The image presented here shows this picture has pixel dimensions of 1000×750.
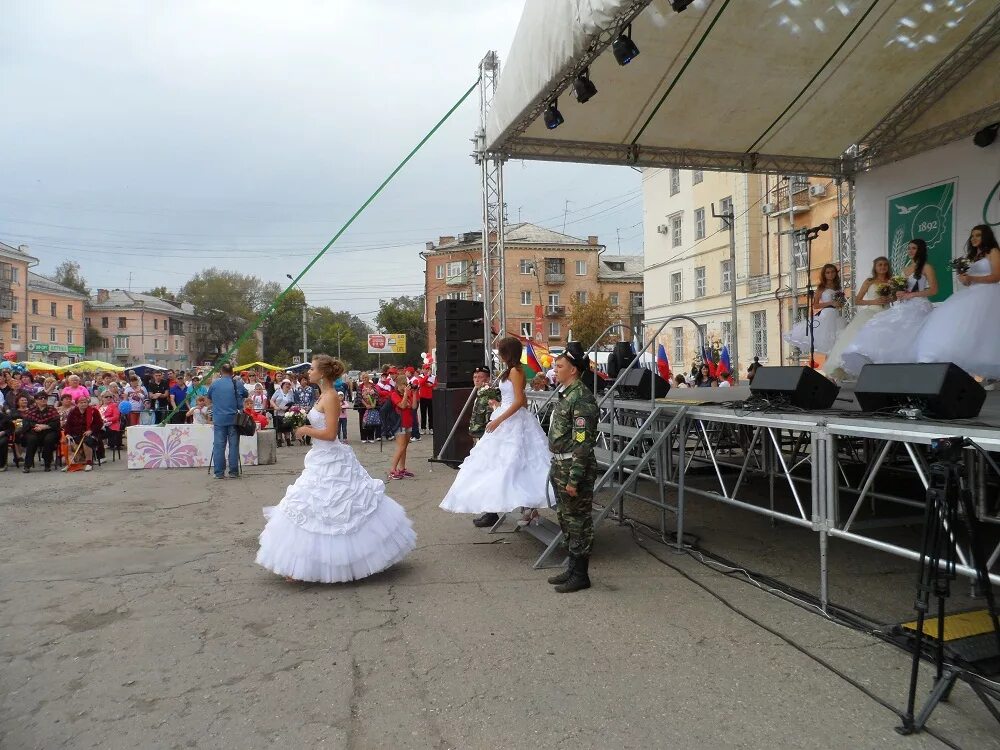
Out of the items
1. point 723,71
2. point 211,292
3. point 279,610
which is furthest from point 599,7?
point 211,292

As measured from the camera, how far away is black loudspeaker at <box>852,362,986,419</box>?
4.32 metres

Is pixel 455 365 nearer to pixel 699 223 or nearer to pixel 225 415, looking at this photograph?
pixel 225 415

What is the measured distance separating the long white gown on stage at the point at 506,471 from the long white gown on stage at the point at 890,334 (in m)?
4.07

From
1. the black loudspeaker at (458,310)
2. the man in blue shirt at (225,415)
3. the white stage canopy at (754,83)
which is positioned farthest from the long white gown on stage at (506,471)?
the man in blue shirt at (225,415)

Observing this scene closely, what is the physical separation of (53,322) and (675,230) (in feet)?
194

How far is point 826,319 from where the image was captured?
406 inches

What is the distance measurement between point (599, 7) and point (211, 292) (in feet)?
308

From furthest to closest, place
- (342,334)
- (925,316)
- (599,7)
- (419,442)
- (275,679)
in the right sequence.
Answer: (342,334) < (419,442) < (925,316) < (599,7) < (275,679)

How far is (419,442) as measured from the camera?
17406 millimetres

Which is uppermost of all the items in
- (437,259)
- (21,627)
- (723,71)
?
(437,259)

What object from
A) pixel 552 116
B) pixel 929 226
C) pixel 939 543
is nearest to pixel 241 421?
pixel 552 116

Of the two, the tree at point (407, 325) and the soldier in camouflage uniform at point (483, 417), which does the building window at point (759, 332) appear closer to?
the soldier in camouflage uniform at point (483, 417)

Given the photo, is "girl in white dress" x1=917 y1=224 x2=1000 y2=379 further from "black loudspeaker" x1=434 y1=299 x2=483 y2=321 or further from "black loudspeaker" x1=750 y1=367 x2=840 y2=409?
"black loudspeaker" x1=434 y1=299 x2=483 y2=321

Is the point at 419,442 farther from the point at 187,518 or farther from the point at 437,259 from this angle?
the point at 437,259
